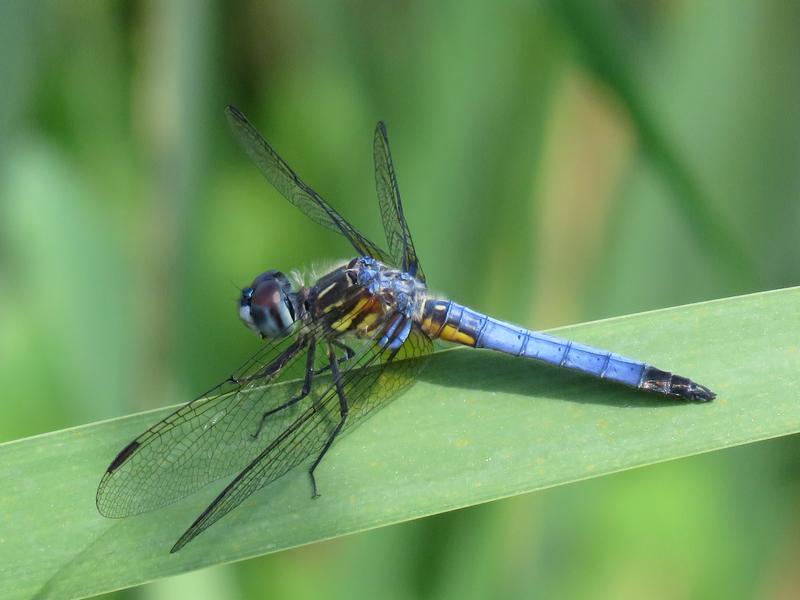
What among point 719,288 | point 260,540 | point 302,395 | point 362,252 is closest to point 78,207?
point 362,252

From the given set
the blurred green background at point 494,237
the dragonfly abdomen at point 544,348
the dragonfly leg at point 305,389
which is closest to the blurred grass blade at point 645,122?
the blurred green background at point 494,237

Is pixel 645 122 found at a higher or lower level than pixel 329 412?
higher

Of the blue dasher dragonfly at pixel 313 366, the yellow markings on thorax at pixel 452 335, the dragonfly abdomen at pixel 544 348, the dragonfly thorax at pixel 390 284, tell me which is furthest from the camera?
the dragonfly thorax at pixel 390 284

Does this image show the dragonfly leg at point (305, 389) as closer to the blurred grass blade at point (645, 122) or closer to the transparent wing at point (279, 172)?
the transparent wing at point (279, 172)

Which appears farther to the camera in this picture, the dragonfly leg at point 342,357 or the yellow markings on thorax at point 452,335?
the yellow markings on thorax at point 452,335

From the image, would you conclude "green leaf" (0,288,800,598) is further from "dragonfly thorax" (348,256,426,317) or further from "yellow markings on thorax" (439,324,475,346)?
"dragonfly thorax" (348,256,426,317)

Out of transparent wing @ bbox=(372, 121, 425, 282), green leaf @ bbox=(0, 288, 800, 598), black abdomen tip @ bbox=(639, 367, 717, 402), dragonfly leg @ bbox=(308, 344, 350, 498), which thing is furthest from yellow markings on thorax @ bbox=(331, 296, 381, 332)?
black abdomen tip @ bbox=(639, 367, 717, 402)

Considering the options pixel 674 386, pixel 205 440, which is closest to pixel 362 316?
pixel 205 440

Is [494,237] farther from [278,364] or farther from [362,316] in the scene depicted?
[278,364]
